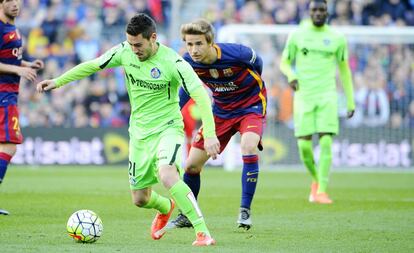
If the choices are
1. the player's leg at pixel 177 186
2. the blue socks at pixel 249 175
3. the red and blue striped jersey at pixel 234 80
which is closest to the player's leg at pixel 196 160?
the red and blue striped jersey at pixel 234 80

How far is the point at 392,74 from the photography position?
856 inches

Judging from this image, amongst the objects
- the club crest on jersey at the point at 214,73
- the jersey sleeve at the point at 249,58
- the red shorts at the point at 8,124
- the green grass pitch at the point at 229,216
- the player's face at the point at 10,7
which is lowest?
the green grass pitch at the point at 229,216

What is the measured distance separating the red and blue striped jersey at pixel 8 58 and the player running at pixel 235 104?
7.28ft

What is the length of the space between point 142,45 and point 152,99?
55 cm

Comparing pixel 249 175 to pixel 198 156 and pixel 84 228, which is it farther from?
pixel 84 228

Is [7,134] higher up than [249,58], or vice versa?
[249,58]

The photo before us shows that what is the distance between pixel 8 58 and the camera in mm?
10773

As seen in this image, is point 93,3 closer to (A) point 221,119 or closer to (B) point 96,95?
(B) point 96,95

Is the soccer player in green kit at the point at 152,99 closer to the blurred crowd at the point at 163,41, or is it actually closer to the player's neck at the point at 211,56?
the player's neck at the point at 211,56

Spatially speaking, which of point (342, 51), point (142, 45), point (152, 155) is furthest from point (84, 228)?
point (342, 51)

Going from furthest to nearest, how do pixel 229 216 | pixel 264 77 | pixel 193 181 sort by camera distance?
pixel 264 77 → pixel 229 216 → pixel 193 181

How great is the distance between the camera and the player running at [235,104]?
31.1 ft

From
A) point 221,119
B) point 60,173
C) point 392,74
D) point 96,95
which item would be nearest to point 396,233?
point 221,119

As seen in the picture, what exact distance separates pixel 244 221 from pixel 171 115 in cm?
153
